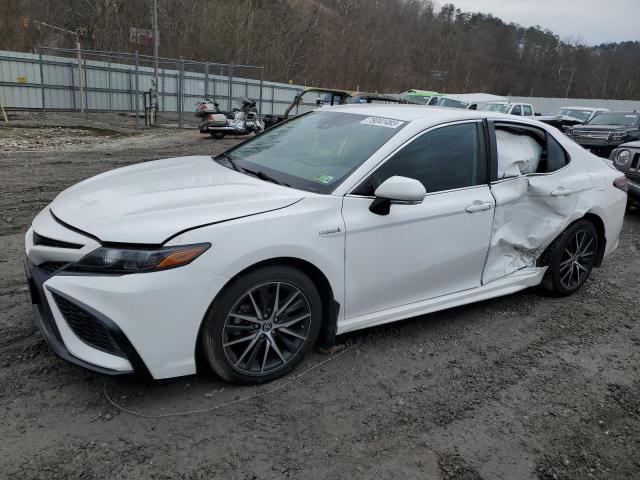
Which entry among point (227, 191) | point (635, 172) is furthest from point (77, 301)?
point (635, 172)

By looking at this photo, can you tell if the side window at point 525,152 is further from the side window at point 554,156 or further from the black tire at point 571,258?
the black tire at point 571,258

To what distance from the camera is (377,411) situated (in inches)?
114

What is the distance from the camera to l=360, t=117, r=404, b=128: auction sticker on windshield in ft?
11.9

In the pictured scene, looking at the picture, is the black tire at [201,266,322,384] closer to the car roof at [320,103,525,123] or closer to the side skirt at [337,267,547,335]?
the side skirt at [337,267,547,335]

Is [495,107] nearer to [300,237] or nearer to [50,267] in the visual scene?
[300,237]

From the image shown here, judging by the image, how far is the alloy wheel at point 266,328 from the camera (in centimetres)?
284

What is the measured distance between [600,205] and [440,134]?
200cm

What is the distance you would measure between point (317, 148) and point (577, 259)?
272 cm

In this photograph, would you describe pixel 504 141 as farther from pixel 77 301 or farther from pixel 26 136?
pixel 26 136

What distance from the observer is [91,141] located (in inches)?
535

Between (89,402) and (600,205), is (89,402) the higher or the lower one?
the lower one

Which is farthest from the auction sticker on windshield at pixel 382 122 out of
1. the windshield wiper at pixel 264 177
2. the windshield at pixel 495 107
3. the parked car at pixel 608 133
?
the windshield at pixel 495 107

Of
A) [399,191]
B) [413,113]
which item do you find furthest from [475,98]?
[399,191]

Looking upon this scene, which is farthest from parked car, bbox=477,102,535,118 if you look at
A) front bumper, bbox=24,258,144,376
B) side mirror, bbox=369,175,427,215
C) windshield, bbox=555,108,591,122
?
front bumper, bbox=24,258,144,376
